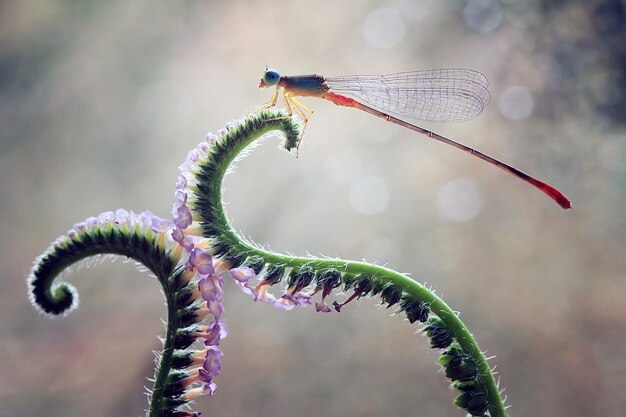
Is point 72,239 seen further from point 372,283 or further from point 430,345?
point 430,345

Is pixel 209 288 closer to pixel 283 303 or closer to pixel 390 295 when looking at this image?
pixel 283 303

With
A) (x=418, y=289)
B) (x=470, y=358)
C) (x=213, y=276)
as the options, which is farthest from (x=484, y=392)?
(x=213, y=276)

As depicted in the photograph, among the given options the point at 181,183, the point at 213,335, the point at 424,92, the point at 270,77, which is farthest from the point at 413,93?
the point at 213,335

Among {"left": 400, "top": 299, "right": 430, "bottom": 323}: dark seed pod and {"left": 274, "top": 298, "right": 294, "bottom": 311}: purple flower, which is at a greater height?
{"left": 274, "top": 298, "right": 294, "bottom": 311}: purple flower

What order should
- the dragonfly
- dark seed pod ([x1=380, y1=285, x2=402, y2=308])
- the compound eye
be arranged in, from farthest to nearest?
the dragonfly → the compound eye → dark seed pod ([x1=380, y1=285, x2=402, y2=308])

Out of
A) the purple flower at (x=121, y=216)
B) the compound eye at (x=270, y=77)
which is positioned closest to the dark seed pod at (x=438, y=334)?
the purple flower at (x=121, y=216)

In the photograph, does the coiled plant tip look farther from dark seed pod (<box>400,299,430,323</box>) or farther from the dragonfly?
the dragonfly

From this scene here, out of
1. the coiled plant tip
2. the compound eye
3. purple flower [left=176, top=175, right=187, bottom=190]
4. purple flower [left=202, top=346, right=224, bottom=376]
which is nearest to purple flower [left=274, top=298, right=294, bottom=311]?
the coiled plant tip
